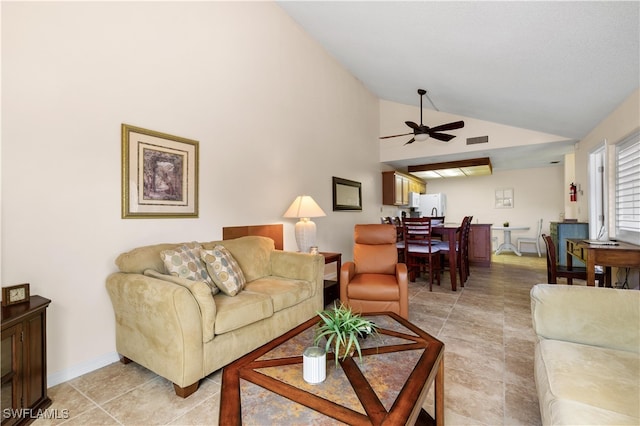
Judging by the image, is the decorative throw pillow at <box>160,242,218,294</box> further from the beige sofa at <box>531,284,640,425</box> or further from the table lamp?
the beige sofa at <box>531,284,640,425</box>

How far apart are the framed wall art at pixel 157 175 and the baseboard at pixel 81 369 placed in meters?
1.04

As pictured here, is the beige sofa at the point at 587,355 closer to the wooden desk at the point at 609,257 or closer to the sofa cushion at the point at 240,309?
the wooden desk at the point at 609,257

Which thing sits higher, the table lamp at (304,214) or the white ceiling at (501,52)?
the white ceiling at (501,52)

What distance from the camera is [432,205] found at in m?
7.99

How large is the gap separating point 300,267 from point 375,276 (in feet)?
2.73

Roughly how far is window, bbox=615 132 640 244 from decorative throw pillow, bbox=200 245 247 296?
3871 mm

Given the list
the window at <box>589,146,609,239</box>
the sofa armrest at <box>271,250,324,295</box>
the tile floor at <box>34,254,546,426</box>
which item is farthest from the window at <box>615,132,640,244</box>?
the sofa armrest at <box>271,250,324,295</box>

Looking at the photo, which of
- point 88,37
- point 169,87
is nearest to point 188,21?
point 169,87

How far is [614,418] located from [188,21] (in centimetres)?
366

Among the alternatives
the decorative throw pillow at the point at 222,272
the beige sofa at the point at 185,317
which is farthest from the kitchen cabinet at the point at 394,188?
the decorative throw pillow at the point at 222,272

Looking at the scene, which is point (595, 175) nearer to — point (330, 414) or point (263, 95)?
point (263, 95)

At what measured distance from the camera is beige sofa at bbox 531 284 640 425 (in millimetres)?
976

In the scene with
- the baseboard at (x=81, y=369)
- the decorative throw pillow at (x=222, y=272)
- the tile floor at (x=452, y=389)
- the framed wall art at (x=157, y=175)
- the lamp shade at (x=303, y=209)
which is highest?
the framed wall art at (x=157, y=175)

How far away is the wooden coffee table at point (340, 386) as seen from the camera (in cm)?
93
